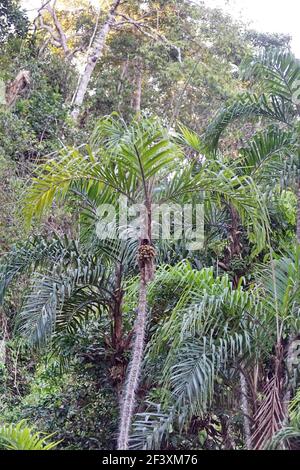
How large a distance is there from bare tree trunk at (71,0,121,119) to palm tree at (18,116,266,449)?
23.0 ft

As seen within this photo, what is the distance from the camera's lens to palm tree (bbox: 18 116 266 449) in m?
3.96

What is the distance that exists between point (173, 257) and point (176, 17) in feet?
31.9

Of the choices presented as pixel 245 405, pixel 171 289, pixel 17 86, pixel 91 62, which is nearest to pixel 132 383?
pixel 171 289

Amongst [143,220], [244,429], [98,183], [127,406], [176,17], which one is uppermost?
[176,17]

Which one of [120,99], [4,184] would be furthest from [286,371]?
[120,99]

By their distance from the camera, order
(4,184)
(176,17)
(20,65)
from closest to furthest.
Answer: (4,184), (20,65), (176,17)

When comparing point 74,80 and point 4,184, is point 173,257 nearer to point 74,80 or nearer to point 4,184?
point 4,184

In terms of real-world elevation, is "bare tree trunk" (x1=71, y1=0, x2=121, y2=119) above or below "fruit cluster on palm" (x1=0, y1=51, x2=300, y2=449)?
above

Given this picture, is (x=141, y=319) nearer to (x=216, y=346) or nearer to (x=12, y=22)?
(x=216, y=346)

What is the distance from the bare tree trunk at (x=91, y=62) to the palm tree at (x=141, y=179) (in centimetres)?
700

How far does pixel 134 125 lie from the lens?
4223 millimetres

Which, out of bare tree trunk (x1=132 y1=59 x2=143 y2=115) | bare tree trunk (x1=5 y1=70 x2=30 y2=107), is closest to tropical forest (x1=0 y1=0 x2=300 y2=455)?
bare tree trunk (x1=5 y1=70 x2=30 y2=107)

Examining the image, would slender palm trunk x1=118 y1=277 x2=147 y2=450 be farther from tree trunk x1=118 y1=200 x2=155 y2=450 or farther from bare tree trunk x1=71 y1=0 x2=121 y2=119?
bare tree trunk x1=71 y1=0 x2=121 y2=119

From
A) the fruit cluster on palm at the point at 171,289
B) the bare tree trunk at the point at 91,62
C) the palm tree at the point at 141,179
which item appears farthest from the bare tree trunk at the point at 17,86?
the palm tree at the point at 141,179
